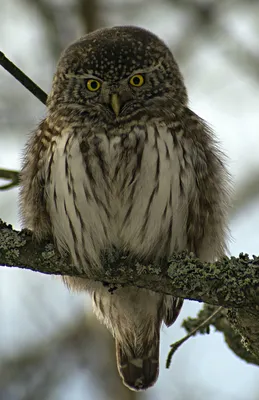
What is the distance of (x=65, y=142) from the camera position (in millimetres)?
4914

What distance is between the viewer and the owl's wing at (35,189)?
5.02 metres

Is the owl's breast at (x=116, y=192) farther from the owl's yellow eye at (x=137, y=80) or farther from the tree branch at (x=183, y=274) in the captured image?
the owl's yellow eye at (x=137, y=80)

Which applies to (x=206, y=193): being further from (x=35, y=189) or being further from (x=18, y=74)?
(x=18, y=74)

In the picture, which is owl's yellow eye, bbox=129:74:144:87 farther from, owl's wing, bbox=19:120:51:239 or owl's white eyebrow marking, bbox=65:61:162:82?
owl's wing, bbox=19:120:51:239

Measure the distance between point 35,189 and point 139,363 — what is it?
1.42 meters

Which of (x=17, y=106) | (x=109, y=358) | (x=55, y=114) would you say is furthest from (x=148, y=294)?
(x=17, y=106)

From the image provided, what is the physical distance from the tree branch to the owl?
0.61 ft

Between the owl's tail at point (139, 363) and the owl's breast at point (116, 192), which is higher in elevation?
the owl's breast at point (116, 192)

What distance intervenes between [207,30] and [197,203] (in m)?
4.06

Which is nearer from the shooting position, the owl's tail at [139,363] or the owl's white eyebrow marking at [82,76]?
the owl's white eyebrow marking at [82,76]

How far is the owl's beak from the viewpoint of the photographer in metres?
5.03

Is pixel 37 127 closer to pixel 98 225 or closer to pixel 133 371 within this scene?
pixel 98 225

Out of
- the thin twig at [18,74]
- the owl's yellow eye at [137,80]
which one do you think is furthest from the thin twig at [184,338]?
the thin twig at [18,74]

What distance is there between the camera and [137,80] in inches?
208
